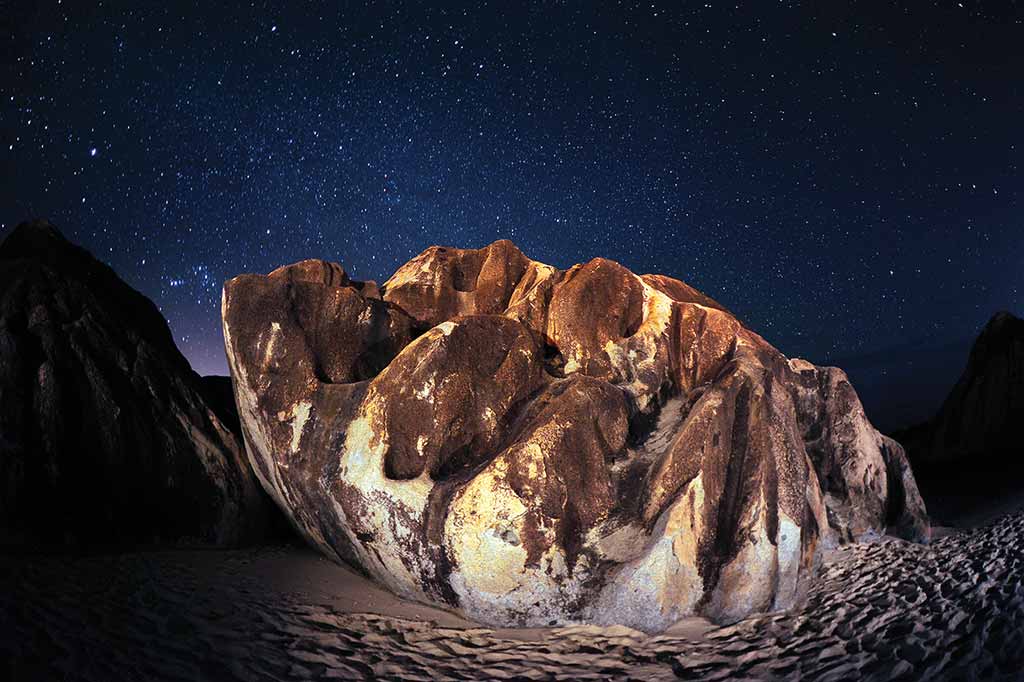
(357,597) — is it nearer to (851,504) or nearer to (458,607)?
(458,607)

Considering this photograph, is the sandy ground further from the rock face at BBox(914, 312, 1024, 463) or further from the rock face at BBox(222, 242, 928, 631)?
the rock face at BBox(914, 312, 1024, 463)

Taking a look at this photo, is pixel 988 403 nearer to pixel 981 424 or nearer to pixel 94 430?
pixel 981 424

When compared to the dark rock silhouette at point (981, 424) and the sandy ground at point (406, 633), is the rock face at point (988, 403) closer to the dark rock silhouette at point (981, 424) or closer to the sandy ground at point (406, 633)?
the dark rock silhouette at point (981, 424)

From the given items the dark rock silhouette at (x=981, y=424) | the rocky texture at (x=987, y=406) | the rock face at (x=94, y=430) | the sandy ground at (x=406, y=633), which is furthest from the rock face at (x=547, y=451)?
the rocky texture at (x=987, y=406)

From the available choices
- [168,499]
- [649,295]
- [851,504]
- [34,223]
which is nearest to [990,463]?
[851,504]

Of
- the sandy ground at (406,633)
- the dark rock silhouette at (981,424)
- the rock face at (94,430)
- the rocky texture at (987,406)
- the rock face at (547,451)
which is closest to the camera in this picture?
the sandy ground at (406,633)

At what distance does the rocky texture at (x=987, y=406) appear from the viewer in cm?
1666

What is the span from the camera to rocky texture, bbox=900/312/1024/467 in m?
16.7

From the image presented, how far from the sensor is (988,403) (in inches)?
677

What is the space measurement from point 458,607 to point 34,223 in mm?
9269

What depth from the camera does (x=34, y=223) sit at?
8.88 metres

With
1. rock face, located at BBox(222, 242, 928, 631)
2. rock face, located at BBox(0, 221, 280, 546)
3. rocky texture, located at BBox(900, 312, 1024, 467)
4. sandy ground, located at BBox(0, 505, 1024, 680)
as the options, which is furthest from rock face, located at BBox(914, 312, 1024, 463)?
rock face, located at BBox(0, 221, 280, 546)

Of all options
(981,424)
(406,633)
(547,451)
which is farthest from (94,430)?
(981,424)

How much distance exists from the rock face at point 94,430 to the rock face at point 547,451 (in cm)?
88
